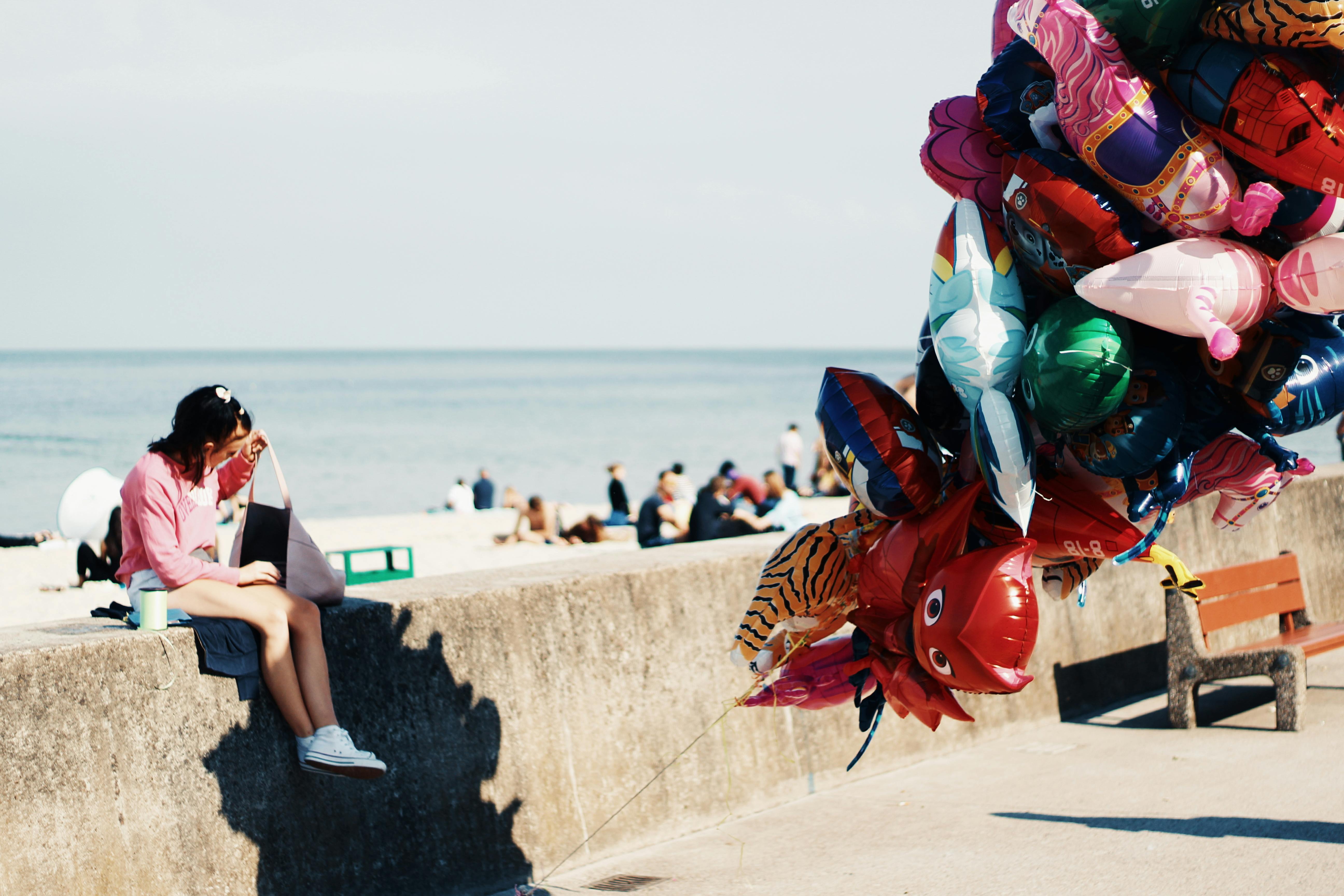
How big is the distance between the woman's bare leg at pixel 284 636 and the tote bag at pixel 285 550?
0.33 feet

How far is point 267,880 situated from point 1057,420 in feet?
9.49

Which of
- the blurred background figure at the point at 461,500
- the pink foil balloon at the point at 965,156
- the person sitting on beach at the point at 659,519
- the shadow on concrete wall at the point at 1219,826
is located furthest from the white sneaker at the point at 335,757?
the blurred background figure at the point at 461,500

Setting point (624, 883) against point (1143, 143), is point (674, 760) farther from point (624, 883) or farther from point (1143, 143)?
point (1143, 143)

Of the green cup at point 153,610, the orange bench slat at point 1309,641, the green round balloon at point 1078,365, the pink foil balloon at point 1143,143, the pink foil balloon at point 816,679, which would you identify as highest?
the pink foil balloon at point 1143,143

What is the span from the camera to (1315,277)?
303 cm

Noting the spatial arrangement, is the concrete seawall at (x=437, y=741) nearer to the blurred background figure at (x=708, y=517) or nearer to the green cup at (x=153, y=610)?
the green cup at (x=153, y=610)

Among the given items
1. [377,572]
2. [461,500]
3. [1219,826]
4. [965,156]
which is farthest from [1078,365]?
[461,500]

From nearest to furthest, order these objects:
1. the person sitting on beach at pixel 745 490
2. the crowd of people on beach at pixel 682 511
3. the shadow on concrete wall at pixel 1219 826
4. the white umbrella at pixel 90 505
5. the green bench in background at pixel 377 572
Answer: the shadow on concrete wall at pixel 1219 826
the green bench in background at pixel 377 572
the crowd of people on beach at pixel 682 511
the white umbrella at pixel 90 505
the person sitting on beach at pixel 745 490

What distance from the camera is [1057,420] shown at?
10.6 feet

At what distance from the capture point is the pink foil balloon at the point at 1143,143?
3.10 m

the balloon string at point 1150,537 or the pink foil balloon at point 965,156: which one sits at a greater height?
the pink foil balloon at point 965,156

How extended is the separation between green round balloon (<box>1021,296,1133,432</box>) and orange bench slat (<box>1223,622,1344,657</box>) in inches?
169

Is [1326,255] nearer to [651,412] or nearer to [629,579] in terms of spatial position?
[629,579]

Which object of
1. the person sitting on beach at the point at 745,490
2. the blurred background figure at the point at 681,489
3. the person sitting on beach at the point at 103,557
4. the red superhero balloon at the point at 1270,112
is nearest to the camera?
the red superhero balloon at the point at 1270,112
